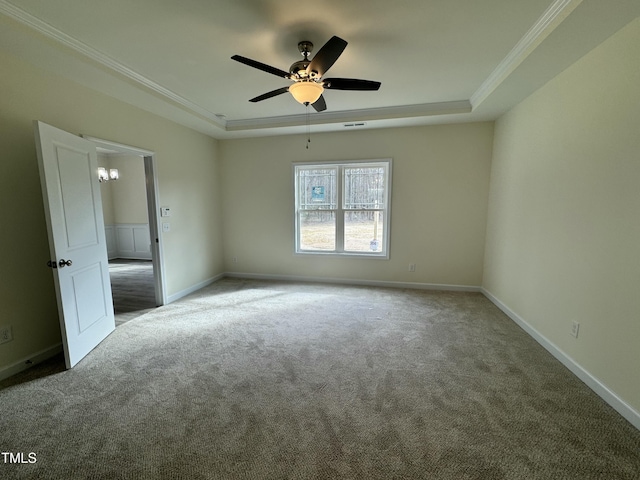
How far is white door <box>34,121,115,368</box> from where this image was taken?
2.19 metres

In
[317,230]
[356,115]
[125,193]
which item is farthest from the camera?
[125,193]

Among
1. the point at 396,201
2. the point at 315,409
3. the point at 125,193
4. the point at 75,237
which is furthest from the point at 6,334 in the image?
the point at 125,193

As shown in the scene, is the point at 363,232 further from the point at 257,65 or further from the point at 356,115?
the point at 257,65

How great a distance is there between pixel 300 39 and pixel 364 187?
104 inches

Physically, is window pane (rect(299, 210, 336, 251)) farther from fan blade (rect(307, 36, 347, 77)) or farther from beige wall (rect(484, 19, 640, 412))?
fan blade (rect(307, 36, 347, 77))

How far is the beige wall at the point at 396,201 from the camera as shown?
4.09 metres

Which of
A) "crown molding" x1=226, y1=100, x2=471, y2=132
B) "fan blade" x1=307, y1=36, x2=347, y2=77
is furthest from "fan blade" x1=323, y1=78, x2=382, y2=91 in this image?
"crown molding" x1=226, y1=100, x2=471, y2=132

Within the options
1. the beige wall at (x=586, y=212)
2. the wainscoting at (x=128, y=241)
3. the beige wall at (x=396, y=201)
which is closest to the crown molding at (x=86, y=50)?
the beige wall at (x=396, y=201)

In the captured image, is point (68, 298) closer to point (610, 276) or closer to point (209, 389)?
point (209, 389)

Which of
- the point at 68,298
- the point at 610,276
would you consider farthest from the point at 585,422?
the point at 68,298

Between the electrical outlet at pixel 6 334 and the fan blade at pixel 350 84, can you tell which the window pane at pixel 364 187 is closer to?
the fan blade at pixel 350 84

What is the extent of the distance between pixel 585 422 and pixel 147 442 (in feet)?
9.02

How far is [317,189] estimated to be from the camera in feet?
15.7

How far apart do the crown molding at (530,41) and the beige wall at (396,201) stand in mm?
1148
